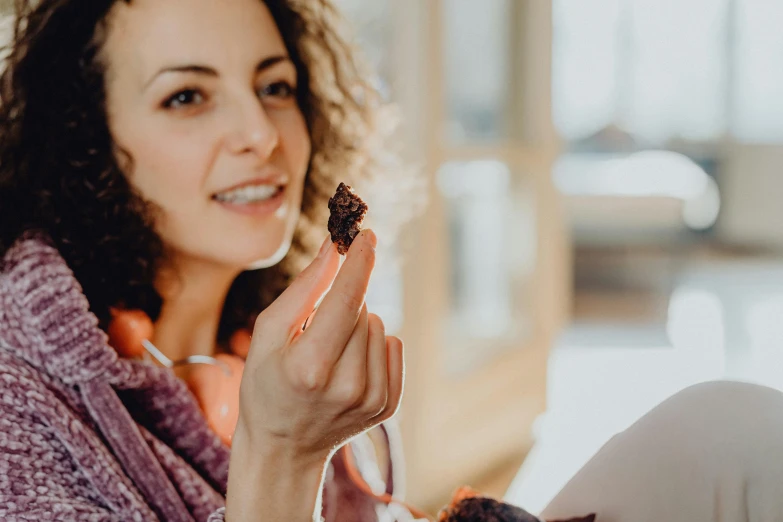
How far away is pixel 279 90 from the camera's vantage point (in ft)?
3.60

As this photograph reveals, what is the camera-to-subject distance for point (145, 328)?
3.34 feet

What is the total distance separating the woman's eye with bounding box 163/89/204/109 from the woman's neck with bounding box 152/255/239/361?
20 centimetres

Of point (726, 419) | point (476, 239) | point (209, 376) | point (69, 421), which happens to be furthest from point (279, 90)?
point (476, 239)

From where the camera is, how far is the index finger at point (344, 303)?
635 mm

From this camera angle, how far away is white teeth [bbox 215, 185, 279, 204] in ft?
3.26

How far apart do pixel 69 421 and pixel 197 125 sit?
38 centimetres

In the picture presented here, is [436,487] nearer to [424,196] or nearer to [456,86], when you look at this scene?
[424,196]

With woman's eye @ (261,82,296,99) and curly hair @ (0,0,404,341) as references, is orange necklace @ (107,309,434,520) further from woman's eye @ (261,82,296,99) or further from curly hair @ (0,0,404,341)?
woman's eye @ (261,82,296,99)

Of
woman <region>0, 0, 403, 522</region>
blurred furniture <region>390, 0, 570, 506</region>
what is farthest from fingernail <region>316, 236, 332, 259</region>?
blurred furniture <region>390, 0, 570, 506</region>

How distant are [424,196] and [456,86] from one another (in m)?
0.49

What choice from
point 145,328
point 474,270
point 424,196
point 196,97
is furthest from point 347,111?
point 474,270

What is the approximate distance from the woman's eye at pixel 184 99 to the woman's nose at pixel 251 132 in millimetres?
46

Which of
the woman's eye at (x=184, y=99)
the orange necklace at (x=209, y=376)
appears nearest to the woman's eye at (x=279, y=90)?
the woman's eye at (x=184, y=99)

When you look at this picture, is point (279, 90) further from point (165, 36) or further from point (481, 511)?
point (481, 511)
